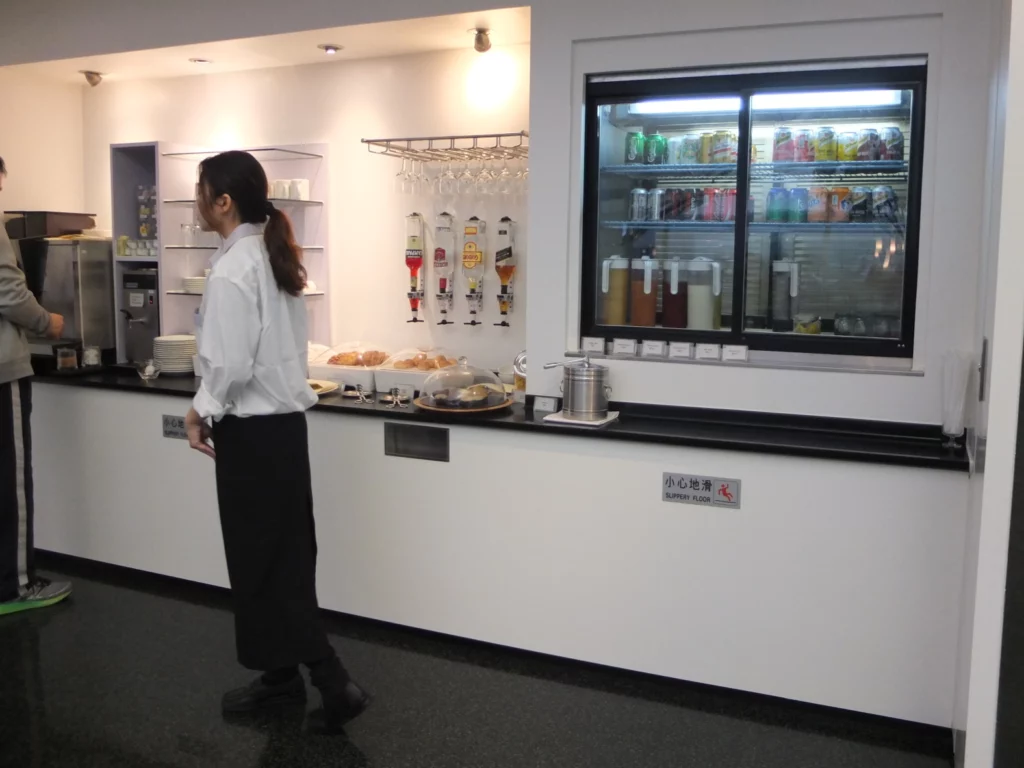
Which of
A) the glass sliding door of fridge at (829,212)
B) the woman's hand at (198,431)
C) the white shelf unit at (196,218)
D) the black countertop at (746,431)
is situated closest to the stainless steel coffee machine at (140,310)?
the white shelf unit at (196,218)

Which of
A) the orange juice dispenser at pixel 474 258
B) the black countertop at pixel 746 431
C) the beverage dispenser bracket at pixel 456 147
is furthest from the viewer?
the orange juice dispenser at pixel 474 258

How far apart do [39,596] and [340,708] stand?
166 centimetres

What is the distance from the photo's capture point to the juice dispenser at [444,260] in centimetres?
407

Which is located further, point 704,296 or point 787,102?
point 704,296

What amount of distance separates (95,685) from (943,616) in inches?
106

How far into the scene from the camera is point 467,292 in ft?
13.4

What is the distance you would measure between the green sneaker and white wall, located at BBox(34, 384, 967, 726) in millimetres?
470

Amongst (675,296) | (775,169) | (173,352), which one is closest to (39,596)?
(173,352)

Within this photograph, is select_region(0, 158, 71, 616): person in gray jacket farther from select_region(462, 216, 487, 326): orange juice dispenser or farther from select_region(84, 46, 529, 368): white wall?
select_region(462, 216, 487, 326): orange juice dispenser

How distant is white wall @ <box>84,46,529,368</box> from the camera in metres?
4.00

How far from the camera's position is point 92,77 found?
4.57 m

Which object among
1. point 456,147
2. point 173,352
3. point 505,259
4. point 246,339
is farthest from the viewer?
point 173,352

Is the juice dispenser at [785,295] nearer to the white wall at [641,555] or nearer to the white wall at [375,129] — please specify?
the white wall at [641,555]

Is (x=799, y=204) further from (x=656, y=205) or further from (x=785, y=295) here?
(x=656, y=205)
